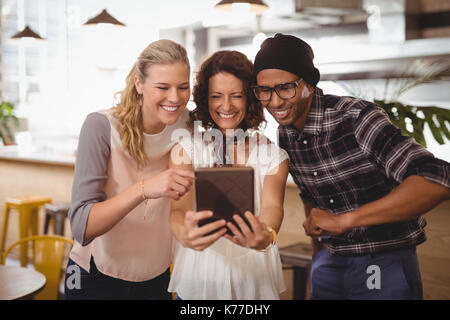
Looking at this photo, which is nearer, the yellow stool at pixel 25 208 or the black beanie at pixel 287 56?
the black beanie at pixel 287 56

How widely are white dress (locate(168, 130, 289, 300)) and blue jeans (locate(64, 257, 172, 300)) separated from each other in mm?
91

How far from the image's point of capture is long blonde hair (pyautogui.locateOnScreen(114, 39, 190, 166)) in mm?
968

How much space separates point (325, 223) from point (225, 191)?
11.4 inches

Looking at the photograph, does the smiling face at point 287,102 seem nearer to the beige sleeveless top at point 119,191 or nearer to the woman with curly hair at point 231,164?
the woman with curly hair at point 231,164

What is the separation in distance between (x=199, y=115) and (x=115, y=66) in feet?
1.02

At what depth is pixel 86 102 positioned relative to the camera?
3.83ft

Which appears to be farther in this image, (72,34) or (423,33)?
(423,33)

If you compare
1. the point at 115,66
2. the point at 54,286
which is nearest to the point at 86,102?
the point at 115,66

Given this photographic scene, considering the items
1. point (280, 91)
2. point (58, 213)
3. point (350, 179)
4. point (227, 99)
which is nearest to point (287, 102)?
point (280, 91)

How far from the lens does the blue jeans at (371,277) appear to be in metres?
1.07

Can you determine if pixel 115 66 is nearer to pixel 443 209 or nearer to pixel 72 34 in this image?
pixel 72 34

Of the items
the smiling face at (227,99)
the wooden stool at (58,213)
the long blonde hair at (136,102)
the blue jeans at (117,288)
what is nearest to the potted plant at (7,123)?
the wooden stool at (58,213)

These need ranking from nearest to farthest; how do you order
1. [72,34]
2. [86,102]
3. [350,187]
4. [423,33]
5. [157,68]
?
[157,68]
[350,187]
[86,102]
[72,34]
[423,33]

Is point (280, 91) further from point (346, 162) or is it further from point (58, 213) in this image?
point (58, 213)
